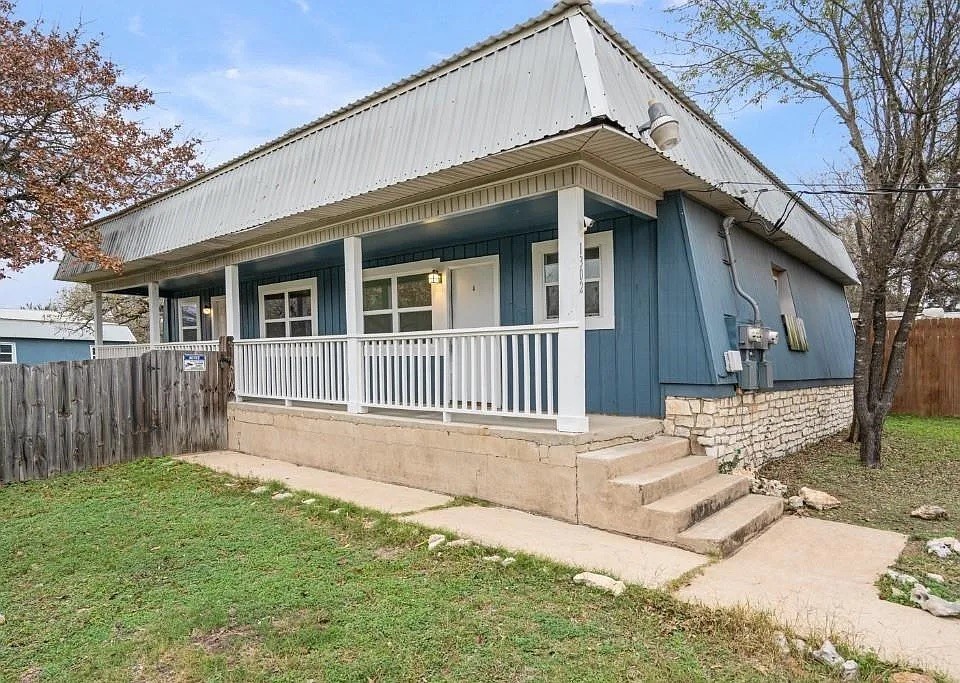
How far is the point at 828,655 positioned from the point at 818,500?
304 centimetres

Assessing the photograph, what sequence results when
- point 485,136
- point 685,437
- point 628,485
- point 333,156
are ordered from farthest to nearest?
point 333,156
point 685,437
point 485,136
point 628,485

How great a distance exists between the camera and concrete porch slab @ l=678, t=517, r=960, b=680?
2.64 m

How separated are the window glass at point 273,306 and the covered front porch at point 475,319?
3.05ft

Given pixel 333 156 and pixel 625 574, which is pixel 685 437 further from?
pixel 333 156

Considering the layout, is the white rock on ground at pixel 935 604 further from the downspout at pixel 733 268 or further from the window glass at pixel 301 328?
the window glass at pixel 301 328

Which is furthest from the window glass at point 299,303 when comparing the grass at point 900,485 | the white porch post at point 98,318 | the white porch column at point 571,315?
the grass at point 900,485

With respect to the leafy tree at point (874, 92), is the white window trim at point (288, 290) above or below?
below

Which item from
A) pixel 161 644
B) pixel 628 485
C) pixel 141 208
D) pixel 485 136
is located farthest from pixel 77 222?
pixel 628 485

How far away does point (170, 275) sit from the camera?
9.54 m

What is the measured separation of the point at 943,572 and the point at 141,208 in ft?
36.6

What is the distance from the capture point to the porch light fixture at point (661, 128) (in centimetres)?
426

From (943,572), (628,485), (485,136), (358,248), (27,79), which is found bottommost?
(943,572)

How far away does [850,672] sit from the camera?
7.82ft

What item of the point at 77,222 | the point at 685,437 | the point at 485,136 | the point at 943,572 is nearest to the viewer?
the point at 943,572
